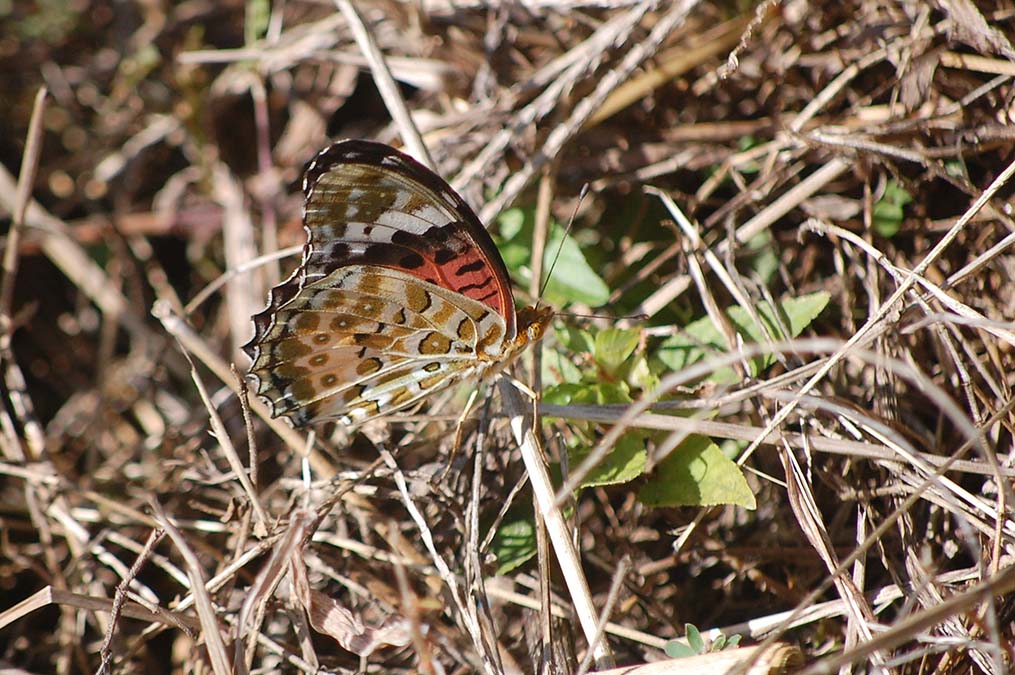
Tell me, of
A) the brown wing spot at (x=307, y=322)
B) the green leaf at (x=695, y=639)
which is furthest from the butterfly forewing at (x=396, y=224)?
the green leaf at (x=695, y=639)

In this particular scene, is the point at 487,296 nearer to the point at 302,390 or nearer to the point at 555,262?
the point at 555,262

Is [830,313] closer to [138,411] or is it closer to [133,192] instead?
[138,411]

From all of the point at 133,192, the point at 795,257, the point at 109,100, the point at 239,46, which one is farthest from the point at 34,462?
the point at 795,257

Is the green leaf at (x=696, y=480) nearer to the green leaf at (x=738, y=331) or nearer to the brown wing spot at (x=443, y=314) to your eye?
the green leaf at (x=738, y=331)

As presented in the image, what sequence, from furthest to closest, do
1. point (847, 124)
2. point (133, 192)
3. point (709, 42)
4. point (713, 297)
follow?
point (133, 192)
point (709, 42)
point (847, 124)
point (713, 297)

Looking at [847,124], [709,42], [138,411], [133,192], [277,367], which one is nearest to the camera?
[277,367]

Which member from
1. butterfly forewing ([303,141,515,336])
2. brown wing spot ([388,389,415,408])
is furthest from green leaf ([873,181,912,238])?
brown wing spot ([388,389,415,408])
